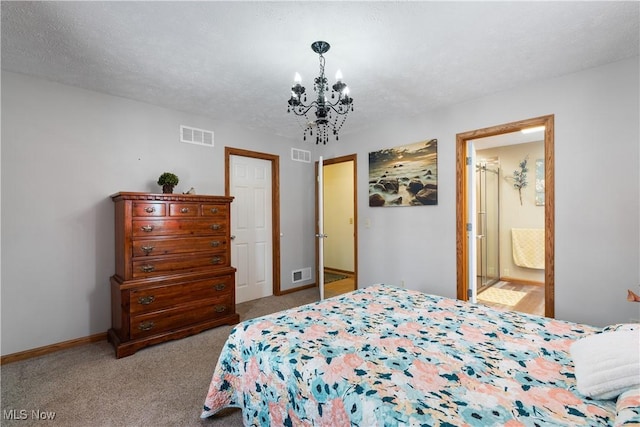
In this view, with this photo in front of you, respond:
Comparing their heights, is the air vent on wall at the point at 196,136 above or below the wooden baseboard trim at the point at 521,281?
above

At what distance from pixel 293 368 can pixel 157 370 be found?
1.69 metres

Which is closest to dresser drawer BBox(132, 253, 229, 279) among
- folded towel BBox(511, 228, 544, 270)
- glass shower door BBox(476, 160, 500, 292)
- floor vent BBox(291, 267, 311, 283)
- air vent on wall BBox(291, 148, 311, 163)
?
floor vent BBox(291, 267, 311, 283)

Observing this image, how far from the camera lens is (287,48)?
2.23 m

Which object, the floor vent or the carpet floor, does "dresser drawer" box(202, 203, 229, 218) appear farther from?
the floor vent

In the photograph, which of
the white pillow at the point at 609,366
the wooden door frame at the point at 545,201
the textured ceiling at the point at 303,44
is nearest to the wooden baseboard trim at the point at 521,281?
the wooden door frame at the point at 545,201

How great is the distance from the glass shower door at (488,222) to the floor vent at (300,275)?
2639 millimetres

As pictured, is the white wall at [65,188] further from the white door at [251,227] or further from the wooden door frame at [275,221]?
the wooden door frame at [275,221]

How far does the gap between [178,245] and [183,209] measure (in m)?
0.37

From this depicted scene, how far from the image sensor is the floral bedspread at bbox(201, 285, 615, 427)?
102 cm

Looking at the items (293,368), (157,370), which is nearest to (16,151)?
(157,370)

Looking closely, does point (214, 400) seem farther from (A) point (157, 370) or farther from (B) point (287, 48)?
(B) point (287, 48)

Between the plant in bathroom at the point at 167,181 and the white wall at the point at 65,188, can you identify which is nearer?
the white wall at the point at 65,188

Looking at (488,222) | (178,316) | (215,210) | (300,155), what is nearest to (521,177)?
(488,222)

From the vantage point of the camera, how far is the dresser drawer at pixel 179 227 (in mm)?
2793
